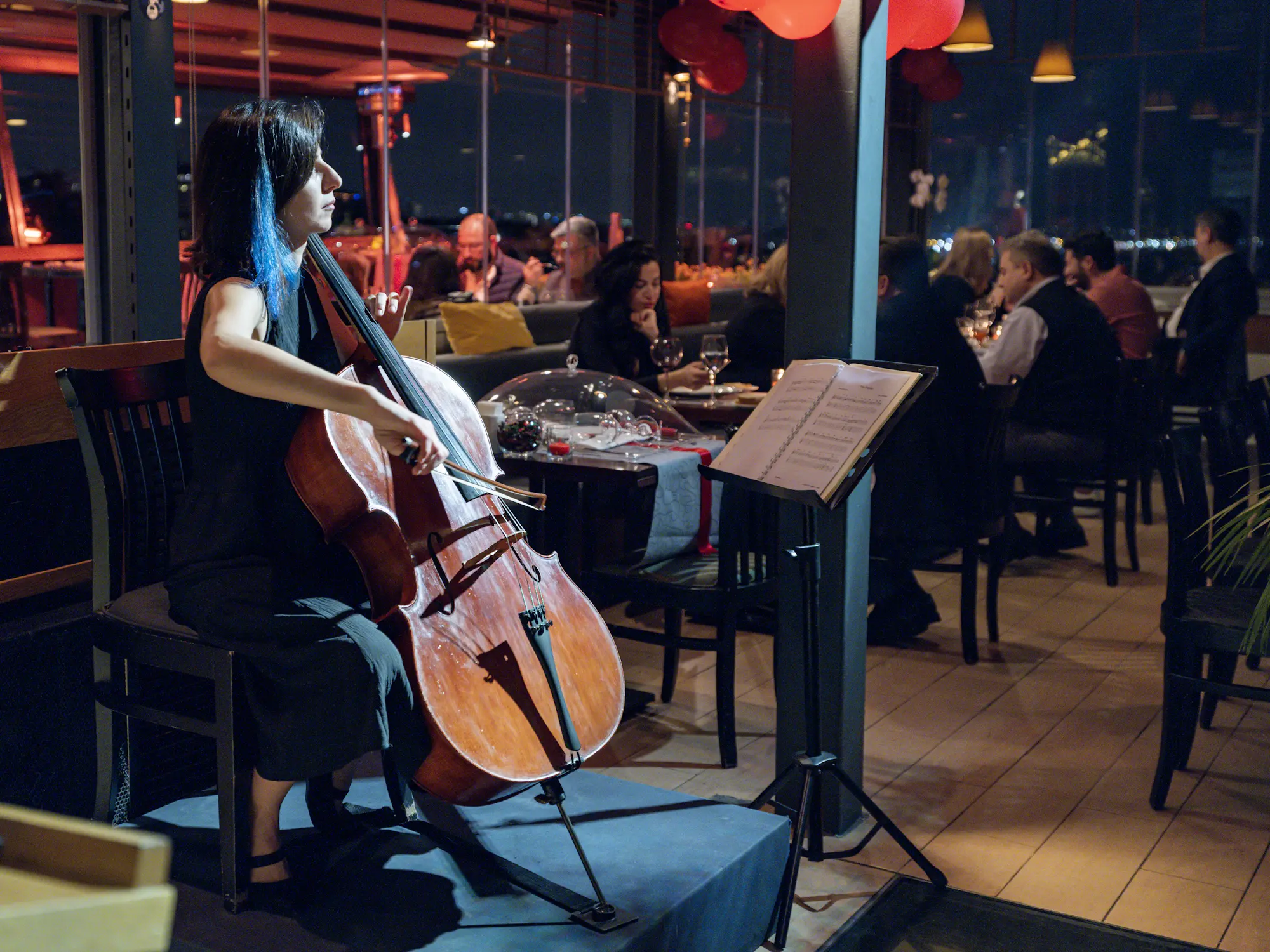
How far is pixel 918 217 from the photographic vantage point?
37.8ft

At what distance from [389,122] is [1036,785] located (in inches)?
234

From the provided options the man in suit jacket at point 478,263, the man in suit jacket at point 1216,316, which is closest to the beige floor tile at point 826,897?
the man in suit jacket at point 1216,316

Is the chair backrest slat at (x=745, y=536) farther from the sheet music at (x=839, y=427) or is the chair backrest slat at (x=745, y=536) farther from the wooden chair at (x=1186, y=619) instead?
the wooden chair at (x=1186, y=619)

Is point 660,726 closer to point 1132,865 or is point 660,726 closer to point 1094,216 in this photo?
point 1132,865

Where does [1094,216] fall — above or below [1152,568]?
above

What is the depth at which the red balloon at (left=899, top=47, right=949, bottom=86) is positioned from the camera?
783 cm

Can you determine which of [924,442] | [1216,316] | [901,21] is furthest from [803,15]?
[1216,316]

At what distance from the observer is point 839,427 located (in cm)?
233

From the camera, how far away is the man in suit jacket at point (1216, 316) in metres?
6.24

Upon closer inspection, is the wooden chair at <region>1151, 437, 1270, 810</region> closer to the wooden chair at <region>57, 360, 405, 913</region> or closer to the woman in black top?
the wooden chair at <region>57, 360, 405, 913</region>

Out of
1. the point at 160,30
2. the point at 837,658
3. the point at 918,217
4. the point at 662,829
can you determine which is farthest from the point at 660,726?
the point at 918,217

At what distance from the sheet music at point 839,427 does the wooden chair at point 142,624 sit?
1.01 metres

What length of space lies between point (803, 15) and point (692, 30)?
3.92 metres

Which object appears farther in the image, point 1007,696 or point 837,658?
point 1007,696
